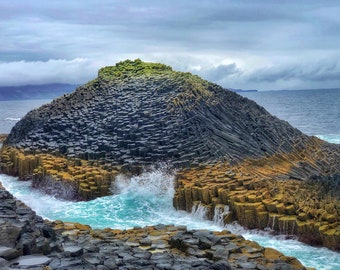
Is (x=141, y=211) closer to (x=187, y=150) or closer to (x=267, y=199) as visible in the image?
(x=187, y=150)

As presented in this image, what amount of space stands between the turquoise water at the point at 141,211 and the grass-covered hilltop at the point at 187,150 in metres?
0.48

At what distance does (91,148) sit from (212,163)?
24.0 ft

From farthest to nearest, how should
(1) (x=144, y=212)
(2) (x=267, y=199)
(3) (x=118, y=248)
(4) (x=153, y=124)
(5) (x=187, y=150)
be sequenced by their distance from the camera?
(4) (x=153, y=124), (5) (x=187, y=150), (1) (x=144, y=212), (2) (x=267, y=199), (3) (x=118, y=248)

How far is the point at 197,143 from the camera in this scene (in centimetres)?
2400

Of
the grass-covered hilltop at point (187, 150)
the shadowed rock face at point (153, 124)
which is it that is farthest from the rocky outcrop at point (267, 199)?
the shadowed rock face at point (153, 124)

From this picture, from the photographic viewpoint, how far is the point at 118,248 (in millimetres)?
11500

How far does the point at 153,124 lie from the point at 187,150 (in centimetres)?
340

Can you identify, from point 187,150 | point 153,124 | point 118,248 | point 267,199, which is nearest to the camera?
point 118,248

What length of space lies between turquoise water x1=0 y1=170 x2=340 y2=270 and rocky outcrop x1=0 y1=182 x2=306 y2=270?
335cm

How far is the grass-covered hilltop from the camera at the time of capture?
17.5 meters

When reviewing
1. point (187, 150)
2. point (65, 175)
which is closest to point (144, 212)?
point (187, 150)

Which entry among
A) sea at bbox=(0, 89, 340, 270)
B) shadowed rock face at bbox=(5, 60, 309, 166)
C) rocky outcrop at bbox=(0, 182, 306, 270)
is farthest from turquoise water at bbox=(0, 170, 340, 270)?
rocky outcrop at bbox=(0, 182, 306, 270)

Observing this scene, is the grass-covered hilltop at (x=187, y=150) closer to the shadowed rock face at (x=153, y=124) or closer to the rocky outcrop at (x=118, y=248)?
the shadowed rock face at (x=153, y=124)

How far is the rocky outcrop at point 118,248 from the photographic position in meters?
8.71
